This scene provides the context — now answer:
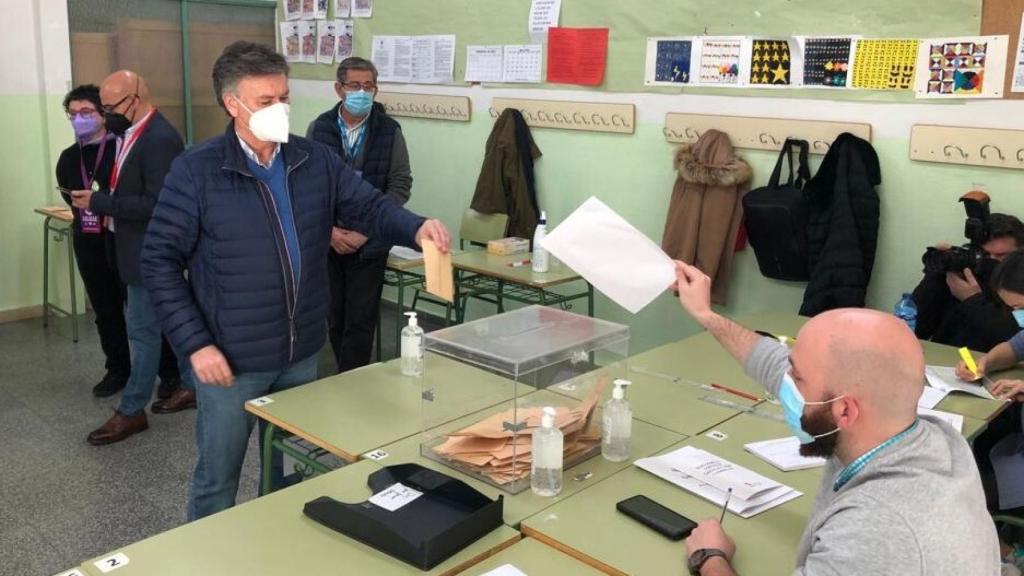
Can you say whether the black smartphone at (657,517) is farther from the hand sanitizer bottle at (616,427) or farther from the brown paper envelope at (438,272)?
the brown paper envelope at (438,272)

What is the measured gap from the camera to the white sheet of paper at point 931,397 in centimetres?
260

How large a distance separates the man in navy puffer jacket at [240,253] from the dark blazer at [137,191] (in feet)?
4.56

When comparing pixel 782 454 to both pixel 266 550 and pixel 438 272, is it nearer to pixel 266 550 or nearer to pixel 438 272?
pixel 438 272

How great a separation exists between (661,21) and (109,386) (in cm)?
346

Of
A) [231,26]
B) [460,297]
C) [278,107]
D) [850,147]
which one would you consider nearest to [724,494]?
[278,107]

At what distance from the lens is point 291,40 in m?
6.65

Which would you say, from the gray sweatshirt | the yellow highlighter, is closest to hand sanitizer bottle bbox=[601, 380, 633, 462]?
the gray sweatshirt

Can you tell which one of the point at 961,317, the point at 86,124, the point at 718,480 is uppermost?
the point at 86,124

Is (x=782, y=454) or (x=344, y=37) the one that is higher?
(x=344, y=37)

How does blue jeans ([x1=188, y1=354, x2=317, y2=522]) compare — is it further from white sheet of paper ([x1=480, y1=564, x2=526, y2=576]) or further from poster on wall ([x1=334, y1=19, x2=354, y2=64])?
poster on wall ([x1=334, y1=19, x2=354, y2=64])

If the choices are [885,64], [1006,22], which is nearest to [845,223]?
[885,64]

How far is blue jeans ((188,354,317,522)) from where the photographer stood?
2.51m

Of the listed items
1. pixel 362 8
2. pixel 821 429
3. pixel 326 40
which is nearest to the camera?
pixel 821 429

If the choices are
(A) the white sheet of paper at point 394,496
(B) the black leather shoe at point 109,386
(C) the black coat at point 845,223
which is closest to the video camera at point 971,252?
(C) the black coat at point 845,223
